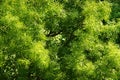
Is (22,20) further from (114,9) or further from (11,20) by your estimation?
(114,9)

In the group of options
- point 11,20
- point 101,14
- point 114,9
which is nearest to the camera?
point 11,20

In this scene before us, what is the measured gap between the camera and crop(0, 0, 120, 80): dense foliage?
1229cm

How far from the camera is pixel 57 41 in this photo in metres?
13.4

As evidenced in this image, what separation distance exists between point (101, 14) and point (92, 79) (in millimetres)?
1984

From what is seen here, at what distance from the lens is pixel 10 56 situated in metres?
12.6

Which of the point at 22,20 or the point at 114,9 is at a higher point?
the point at 22,20

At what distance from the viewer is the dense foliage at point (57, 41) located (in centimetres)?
1229

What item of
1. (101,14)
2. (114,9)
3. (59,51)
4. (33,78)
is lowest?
(114,9)

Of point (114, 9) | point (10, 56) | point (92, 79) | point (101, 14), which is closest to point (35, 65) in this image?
point (10, 56)

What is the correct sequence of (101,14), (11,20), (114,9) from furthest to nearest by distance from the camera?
(114,9)
(101,14)
(11,20)

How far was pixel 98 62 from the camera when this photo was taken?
502 inches

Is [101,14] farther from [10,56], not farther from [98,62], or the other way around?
[10,56]

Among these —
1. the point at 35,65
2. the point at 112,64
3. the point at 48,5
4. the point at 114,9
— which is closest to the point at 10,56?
the point at 35,65

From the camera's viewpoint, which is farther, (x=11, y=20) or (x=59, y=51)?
(x=59, y=51)
